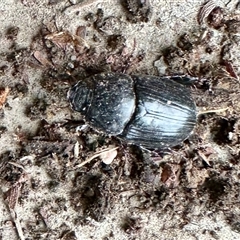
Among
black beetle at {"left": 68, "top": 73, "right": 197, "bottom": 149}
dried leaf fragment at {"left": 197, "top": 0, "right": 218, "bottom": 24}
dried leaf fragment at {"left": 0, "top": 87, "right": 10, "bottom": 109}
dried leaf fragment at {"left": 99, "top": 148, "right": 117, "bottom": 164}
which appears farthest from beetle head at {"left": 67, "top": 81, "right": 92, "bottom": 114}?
dried leaf fragment at {"left": 197, "top": 0, "right": 218, "bottom": 24}

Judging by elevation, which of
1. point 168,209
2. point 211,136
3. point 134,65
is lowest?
point 168,209

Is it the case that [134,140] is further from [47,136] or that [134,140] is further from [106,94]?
[47,136]

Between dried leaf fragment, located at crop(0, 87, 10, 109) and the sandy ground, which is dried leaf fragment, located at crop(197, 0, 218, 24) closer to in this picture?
the sandy ground

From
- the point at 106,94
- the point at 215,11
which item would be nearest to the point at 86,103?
the point at 106,94

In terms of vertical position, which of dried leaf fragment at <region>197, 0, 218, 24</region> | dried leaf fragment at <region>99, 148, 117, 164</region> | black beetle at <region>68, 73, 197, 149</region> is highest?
dried leaf fragment at <region>197, 0, 218, 24</region>

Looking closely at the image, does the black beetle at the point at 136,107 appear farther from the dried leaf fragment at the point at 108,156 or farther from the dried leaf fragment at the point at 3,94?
the dried leaf fragment at the point at 3,94

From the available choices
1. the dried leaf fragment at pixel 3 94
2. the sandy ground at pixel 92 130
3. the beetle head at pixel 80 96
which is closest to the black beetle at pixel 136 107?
the beetle head at pixel 80 96
